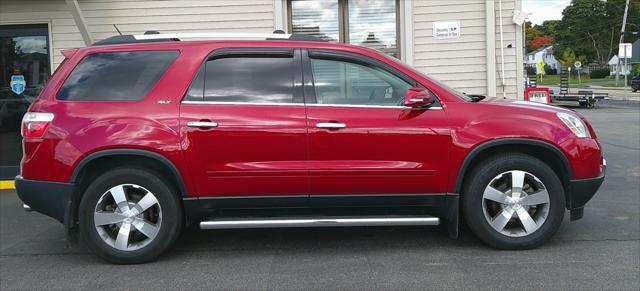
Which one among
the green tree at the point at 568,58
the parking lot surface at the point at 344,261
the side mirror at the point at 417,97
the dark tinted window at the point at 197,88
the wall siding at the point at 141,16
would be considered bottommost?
the parking lot surface at the point at 344,261

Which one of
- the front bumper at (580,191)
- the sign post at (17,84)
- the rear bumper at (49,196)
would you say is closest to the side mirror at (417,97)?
the front bumper at (580,191)

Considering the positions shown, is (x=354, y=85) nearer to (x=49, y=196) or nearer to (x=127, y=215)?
(x=127, y=215)

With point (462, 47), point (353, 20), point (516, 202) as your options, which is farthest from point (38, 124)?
point (462, 47)

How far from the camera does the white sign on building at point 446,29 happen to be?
28.9 ft

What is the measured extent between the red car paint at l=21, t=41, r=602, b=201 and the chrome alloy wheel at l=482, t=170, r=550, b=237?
336 mm

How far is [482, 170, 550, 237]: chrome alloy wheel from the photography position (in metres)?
4.66

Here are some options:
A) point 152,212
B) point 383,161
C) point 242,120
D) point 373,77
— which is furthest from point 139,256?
point 373,77

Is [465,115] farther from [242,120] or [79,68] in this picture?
[79,68]

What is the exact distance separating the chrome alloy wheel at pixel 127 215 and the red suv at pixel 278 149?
1 cm

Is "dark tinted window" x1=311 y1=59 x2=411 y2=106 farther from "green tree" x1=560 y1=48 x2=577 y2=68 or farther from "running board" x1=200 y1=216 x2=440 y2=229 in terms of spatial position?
"green tree" x1=560 y1=48 x2=577 y2=68

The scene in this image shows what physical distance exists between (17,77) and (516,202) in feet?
25.3

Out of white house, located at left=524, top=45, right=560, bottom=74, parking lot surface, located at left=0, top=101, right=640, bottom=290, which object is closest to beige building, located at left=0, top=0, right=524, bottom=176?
parking lot surface, located at left=0, top=101, right=640, bottom=290

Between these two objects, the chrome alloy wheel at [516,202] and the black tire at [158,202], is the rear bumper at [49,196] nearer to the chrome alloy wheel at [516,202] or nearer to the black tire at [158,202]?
the black tire at [158,202]

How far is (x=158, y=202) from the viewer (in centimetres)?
461
